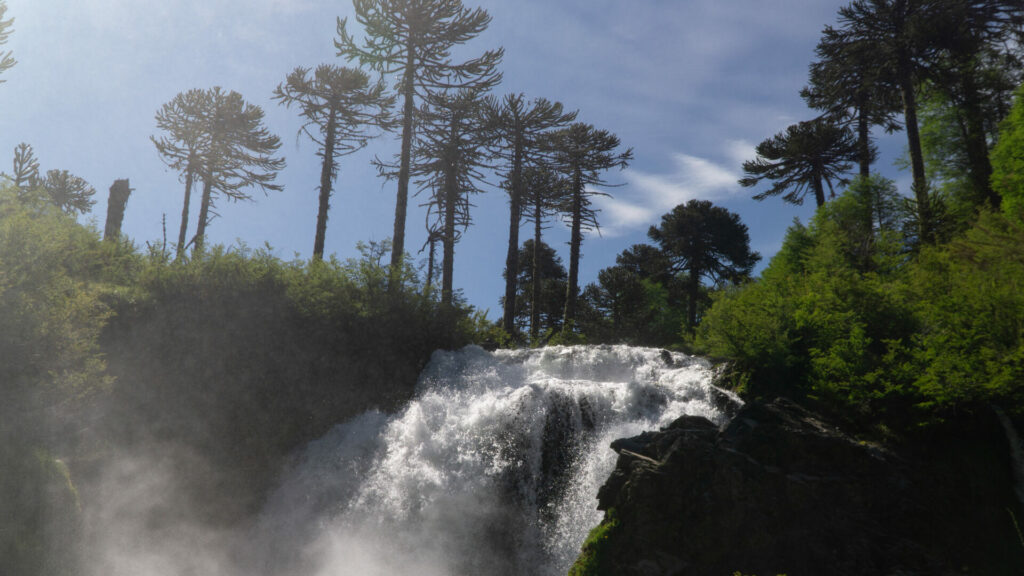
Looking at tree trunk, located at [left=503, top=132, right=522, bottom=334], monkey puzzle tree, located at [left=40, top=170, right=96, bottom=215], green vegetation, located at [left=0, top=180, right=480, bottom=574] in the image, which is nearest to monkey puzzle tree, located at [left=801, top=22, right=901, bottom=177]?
tree trunk, located at [left=503, top=132, right=522, bottom=334]

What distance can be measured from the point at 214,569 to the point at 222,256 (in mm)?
8421

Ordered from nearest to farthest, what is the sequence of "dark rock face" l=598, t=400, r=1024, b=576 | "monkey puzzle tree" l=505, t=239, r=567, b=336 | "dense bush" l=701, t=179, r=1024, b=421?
"dark rock face" l=598, t=400, r=1024, b=576 → "dense bush" l=701, t=179, r=1024, b=421 → "monkey puzzle tree" l=505, t=239, r=567, b=336

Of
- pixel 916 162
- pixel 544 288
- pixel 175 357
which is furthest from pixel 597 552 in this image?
pixel 544 288

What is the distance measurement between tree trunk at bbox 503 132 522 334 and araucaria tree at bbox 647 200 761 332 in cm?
1455

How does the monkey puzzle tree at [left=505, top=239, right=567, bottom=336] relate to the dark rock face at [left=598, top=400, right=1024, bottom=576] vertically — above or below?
above

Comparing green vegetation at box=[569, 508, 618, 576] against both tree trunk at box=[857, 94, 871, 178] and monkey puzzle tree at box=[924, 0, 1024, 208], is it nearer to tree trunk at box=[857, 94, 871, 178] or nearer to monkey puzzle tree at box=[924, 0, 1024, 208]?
monkey puzzle tree at box=[924, 0, 1024, 208]

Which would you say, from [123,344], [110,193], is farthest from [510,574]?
[110,193]

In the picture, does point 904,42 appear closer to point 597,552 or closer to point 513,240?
point 513,240

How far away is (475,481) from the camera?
428 inches

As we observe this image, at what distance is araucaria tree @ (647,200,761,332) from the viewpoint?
125 ft

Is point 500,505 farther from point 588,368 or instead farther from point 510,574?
point 588,368

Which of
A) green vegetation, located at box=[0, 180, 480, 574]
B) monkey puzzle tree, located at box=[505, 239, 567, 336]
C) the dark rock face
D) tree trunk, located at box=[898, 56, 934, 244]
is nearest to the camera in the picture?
the dark rock face

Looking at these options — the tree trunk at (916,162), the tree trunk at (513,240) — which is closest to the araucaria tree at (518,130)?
the tree trunk at (513,240)

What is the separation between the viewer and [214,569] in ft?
37.5
